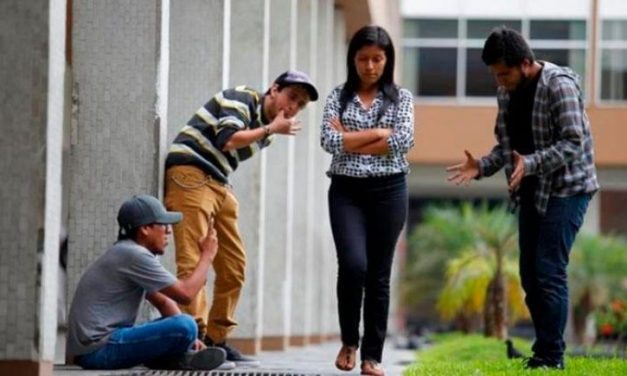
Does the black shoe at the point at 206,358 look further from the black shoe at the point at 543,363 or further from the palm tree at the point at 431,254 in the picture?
the palm tree at the point at 431,254

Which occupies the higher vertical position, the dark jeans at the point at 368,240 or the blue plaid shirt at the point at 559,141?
the blue plaid shirt at the point at 559,141

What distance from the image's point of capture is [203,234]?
37.3ft

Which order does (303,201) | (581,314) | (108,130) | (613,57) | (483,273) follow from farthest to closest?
1. (613,57)
2. (581,314)
3. (483,273)
4. (303,201)
5. (108,130)

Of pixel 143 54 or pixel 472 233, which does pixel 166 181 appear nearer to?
pixel 143 54

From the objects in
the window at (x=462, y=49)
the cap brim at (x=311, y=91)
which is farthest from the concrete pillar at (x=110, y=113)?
the window at (x=462, y=49)

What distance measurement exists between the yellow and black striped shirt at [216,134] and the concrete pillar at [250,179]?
12.7 feet

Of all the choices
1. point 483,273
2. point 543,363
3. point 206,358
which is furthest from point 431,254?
point 206,358

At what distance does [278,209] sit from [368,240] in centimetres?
918

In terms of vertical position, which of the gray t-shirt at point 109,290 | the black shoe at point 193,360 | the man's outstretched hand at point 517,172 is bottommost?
the black shoe at point 193,360

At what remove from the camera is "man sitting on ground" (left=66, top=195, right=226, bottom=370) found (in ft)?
32.8

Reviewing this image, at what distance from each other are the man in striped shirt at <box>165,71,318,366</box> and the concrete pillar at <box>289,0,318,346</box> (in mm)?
11301

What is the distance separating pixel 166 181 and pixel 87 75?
848 mm

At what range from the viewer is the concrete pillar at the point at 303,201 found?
23.4 m

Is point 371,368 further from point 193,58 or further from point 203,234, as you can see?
point 193,58
